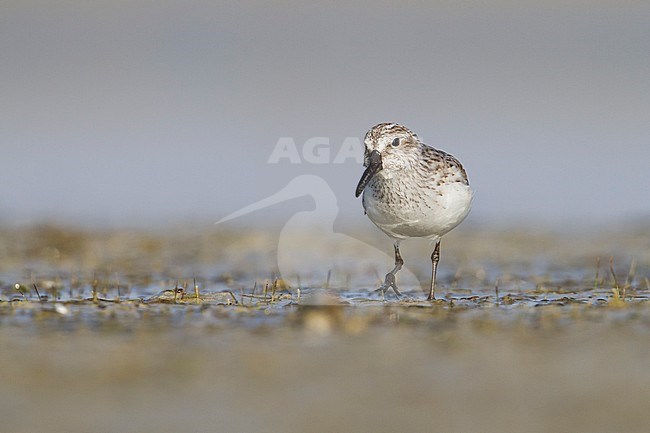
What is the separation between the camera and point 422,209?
27.8 ft

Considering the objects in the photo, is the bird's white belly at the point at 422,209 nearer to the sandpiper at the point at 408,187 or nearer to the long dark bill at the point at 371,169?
the sandpiper at the point at 408,187

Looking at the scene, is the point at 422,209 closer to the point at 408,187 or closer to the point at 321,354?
the point at 408,187

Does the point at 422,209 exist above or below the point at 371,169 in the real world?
below

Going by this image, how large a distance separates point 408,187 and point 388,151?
357 millimetres

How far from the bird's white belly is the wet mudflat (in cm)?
61

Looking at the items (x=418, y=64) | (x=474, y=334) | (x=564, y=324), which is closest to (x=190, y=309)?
(x=474, y=334)

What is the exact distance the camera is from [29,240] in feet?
39.0

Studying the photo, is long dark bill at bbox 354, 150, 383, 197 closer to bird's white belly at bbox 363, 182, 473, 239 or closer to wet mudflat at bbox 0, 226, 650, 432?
bird's white belly at bbox 363, 182, 473, 239

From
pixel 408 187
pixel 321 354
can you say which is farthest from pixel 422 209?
pixel 321 354

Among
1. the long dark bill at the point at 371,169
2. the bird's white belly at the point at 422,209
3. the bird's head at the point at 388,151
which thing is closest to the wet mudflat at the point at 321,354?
the bird's white belly at the point at 422,209

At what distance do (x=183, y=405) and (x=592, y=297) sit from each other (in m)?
4.34

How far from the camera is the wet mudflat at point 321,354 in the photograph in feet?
16.8

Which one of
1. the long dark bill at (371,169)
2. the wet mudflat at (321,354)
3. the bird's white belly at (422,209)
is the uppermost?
the long dark bill at (371,169)

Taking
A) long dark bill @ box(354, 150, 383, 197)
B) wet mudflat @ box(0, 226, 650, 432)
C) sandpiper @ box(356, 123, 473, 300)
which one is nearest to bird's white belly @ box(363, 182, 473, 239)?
sandpiper @ box(356, 123, 473, 300)
